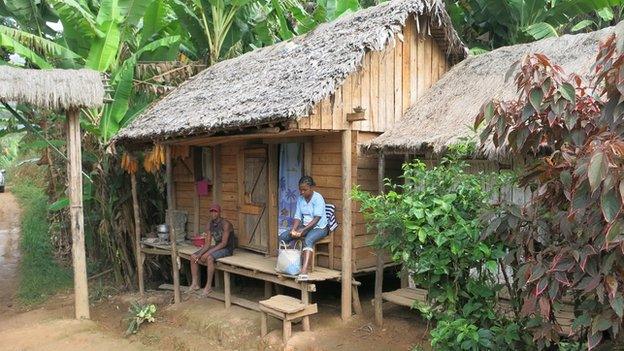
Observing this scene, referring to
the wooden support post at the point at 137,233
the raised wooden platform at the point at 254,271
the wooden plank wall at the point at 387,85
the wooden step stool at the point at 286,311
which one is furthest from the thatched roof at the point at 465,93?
the wooden support post at the point at 137,233

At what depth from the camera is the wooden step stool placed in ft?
20.1

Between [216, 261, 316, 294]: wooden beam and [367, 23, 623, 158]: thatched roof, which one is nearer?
[367, 23, 623, 158]: thatched roof

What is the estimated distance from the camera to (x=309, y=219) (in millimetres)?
6691

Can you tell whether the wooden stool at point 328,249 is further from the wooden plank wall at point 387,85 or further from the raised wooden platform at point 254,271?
the wooden plank wall at point 387,85

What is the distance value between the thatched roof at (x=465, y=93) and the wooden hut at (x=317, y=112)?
0.35 m

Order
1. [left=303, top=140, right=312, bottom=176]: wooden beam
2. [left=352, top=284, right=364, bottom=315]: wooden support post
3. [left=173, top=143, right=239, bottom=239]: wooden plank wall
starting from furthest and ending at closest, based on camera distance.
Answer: [left=173, top=143, right=239, bottom=239]: wooden plank wall → [left=303, top=140, right=312, bottom=176]: wooden beam → [left=352, top=284, right=364, bottom=315]: wooden support post

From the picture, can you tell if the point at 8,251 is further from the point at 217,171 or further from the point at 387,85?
the point at 387,85

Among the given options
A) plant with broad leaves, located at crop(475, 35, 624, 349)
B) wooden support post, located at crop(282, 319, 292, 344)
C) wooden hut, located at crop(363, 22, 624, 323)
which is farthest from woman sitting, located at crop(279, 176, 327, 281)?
plant with broad leaves, located at crop(475, 35, 624, 349)

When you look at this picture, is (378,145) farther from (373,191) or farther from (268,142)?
(268,142)

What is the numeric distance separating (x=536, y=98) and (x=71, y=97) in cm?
591

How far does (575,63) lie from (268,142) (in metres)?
4.16

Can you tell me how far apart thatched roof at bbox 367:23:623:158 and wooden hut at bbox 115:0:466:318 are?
14.0 inches

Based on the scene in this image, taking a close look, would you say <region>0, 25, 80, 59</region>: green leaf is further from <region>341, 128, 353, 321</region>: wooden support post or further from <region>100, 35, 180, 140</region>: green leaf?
<region>341, 128, 353, 321</region>: wooden support post

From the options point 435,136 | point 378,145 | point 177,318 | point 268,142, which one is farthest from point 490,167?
point 177,318
